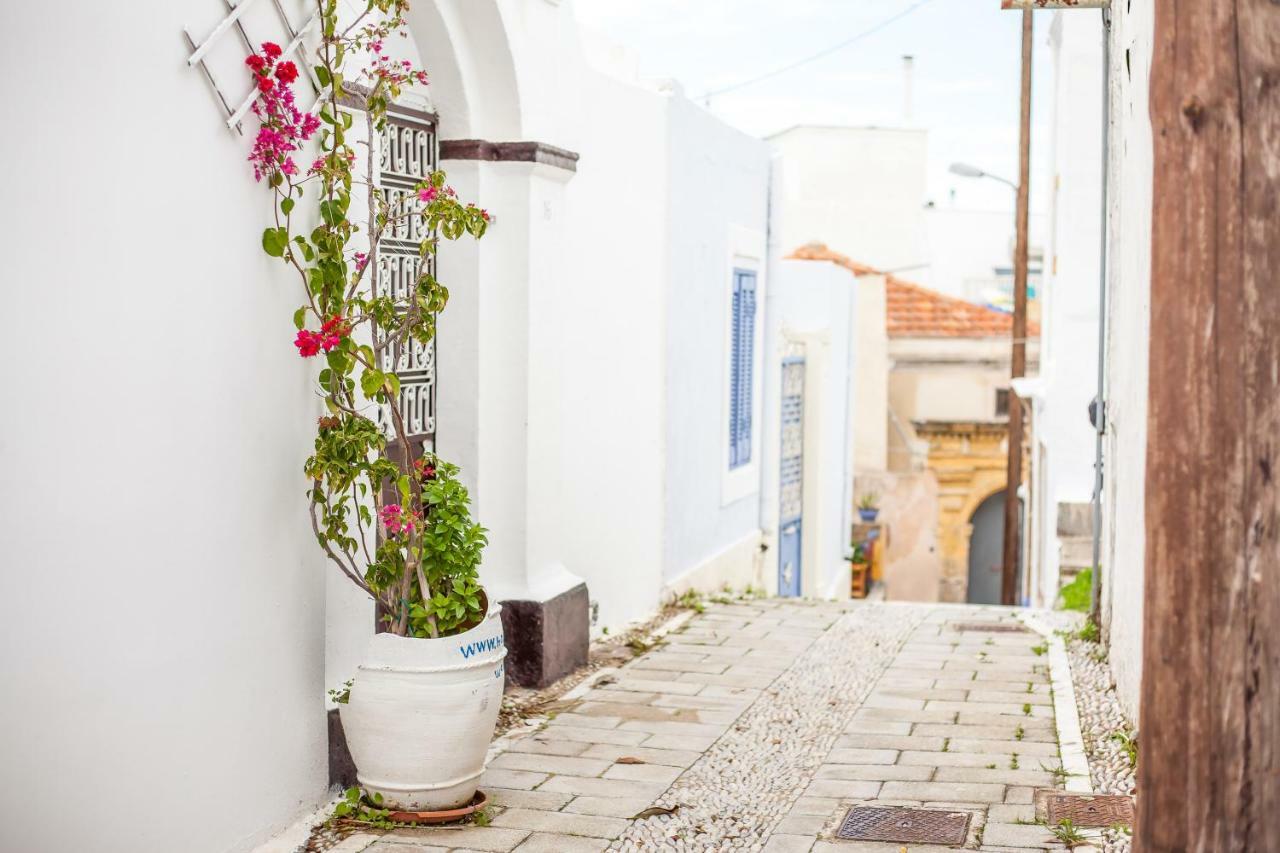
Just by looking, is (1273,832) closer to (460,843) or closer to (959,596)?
(460,843)

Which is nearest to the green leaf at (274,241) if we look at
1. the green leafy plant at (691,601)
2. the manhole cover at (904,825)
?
the manhole cover at (904,825)

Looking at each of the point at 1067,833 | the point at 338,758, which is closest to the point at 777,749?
the point at 1067,833

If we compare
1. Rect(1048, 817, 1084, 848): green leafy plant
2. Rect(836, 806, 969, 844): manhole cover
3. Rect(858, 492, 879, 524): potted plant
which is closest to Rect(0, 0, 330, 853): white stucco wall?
Rect(836, 806, 969, 844): manhole cover

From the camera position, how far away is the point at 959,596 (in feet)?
80.9

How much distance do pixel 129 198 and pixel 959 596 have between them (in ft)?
70.9

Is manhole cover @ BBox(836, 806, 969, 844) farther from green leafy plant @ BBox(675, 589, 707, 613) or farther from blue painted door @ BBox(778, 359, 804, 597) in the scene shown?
blue painted door @ BBox(778, 359, 804, 597)

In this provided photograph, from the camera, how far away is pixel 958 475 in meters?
24.9

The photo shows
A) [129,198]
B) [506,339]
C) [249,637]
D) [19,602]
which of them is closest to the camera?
[19,602]

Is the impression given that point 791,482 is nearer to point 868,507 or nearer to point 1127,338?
point 868,507

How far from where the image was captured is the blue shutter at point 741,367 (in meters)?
12.4

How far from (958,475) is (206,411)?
2124 centimetres

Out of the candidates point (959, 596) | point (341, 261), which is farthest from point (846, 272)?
point (341, 261)

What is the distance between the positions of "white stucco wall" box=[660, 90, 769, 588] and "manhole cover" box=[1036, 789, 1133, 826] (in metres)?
4.80

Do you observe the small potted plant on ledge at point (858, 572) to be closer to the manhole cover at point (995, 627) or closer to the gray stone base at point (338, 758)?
the manhole cover at point (995, 627)
